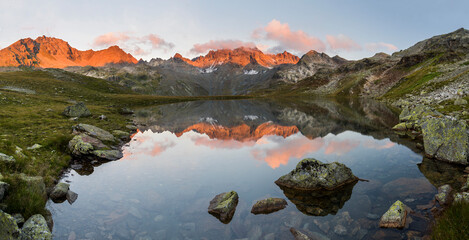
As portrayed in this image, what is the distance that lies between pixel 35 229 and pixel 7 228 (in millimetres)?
1980

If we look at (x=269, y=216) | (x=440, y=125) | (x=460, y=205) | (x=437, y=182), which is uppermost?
(x=440, y=125)

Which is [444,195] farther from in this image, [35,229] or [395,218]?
[35,229]

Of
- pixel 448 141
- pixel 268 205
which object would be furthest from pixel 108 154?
pixel 448 141

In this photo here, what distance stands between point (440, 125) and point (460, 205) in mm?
17229

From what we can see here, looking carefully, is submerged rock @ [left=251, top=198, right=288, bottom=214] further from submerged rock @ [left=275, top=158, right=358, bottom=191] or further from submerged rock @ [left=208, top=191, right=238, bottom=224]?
submerged rock @ [left=275, top=158, right=358, bottom=191]

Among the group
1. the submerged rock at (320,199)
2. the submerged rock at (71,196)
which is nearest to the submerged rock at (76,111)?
the submerged rock at (71,196)

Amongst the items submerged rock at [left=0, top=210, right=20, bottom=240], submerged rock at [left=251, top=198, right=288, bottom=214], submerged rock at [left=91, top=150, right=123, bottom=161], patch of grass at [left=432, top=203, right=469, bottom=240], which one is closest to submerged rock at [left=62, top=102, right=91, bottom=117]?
Answer: submerged rock at [left=91, top=150, right=123, bottom=161]

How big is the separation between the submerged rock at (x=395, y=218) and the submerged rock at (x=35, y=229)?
58.3 ft

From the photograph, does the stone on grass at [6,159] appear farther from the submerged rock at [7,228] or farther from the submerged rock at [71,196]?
the submerged rock at [7,228]

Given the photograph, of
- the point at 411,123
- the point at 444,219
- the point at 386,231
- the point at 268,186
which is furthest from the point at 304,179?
the point at 411,123

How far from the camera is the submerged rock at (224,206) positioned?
1416cm

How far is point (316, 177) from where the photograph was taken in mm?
17844

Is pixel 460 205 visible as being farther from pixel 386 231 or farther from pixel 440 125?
pixel 440 125

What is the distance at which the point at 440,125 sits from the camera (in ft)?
77.2
